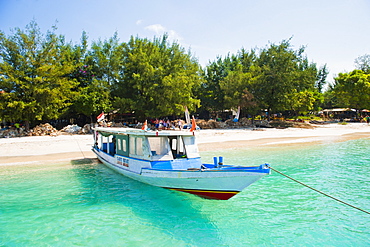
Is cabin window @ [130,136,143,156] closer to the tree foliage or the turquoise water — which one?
the turquoise water

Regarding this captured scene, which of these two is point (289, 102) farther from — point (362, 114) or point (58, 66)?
point (58, 66)

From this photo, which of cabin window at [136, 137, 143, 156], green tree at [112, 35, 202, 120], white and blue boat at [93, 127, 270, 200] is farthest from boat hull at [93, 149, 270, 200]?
green tree at [112, 35, 202, 120]

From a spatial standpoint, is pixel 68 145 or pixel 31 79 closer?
pixel 68 145

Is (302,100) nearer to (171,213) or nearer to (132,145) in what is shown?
(132,145)

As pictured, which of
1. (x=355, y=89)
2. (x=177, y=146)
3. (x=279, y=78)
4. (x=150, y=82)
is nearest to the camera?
(x=177, y=146)

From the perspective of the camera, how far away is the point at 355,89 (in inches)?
1800

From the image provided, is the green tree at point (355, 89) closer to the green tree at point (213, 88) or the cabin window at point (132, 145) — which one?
the green tree at point (213, 88)

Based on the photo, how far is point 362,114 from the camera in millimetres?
55531

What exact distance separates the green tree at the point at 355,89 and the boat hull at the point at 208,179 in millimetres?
47884

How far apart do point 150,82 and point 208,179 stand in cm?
2619

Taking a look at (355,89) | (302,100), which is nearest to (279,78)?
(302,100)

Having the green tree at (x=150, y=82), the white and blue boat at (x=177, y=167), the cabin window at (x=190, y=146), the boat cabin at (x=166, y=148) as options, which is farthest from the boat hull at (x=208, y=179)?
the green tree at (x=150, y=82)

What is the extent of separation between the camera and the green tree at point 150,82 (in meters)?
32.4

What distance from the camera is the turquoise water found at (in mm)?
7348
